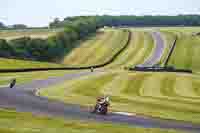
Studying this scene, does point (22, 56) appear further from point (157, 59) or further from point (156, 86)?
point (156, 86)

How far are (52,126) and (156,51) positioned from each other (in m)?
117

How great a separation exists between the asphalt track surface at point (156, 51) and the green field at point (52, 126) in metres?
91.0

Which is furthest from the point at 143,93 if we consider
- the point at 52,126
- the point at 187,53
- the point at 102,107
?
the point at 187,53

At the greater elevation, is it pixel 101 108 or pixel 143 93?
pixel 143 93

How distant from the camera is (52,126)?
26906 mm

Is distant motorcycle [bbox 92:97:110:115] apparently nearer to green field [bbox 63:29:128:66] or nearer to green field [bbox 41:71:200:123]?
green field [bbox 41:71:200:123]

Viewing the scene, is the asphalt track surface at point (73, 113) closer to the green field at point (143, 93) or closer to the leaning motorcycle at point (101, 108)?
the leaning motorcycle at point (101, 108)

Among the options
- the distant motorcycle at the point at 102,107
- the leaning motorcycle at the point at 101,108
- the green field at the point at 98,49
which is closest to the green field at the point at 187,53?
the green field at the point at 98,49

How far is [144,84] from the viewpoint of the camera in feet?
202

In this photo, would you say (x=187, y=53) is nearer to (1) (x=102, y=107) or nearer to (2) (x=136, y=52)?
(2) (x=136, y=52)

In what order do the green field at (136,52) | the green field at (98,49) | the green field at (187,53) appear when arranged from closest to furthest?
the green field at (187,53)
the green field at (136,52)
the green field at (98,49)

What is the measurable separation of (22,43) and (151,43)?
43.3 meters

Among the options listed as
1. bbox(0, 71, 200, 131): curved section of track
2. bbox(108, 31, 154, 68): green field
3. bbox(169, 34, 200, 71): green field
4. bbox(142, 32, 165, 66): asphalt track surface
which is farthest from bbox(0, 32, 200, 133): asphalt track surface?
bbox(142, 32, 165, 66): asphalt track surface

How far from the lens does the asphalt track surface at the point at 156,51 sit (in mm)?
124250
